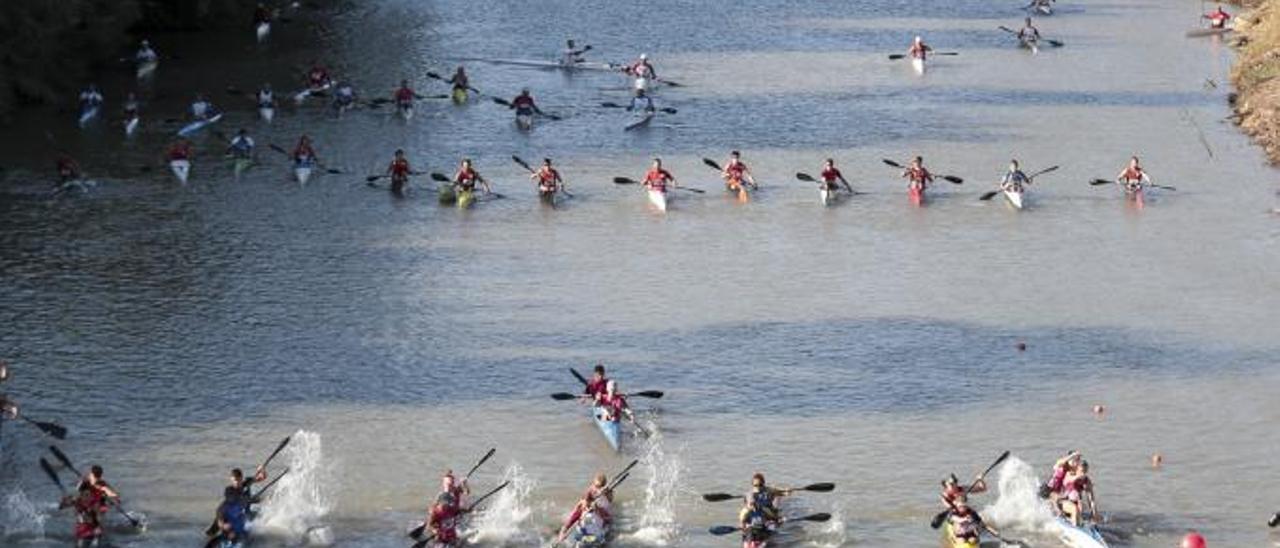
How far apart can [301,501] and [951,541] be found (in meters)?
9.00

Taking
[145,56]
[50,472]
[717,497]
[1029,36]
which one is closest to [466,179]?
[145,56]

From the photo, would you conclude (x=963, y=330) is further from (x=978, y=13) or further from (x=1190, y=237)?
(x=978, y=13)

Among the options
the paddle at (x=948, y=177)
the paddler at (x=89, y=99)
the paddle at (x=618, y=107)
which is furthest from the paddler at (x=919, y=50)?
the paddler at (x=89, y=99)

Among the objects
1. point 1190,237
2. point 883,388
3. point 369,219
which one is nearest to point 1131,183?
point 1190,237

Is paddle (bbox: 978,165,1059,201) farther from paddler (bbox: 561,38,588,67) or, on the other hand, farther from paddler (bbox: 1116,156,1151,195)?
paddler (bbox: 561,38,588,67)

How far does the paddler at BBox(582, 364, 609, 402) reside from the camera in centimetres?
3092

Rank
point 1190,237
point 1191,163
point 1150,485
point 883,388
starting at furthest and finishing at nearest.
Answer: point 1191,163 → point 1190,237 → point 883,388 → point 1150,485

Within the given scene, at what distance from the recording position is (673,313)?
36.3m

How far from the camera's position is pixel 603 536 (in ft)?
87.2

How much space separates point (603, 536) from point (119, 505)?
659 cm

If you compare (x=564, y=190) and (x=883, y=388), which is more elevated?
(x=564, y=190)

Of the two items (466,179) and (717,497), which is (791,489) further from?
(466,179)

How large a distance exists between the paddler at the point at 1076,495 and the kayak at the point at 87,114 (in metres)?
30.7

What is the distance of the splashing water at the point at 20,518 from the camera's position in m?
26.7
